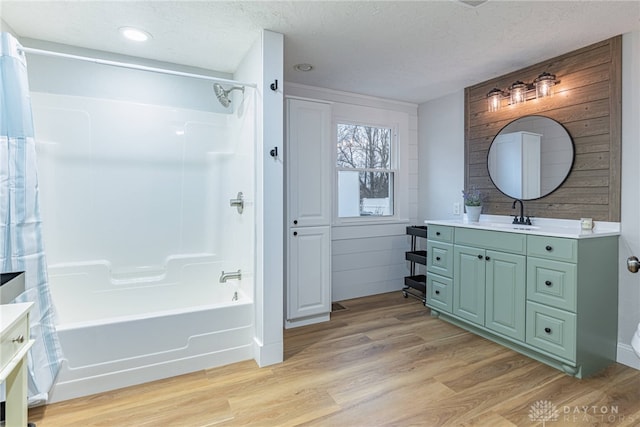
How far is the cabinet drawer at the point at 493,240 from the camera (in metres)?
2.42

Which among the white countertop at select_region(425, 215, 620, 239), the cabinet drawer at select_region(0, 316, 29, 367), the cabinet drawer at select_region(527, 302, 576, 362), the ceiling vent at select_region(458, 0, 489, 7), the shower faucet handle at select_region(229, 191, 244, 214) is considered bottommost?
the cabinet drawer at select_region(527, 302, 576, 362)

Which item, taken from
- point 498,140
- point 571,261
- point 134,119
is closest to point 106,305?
point 134,119

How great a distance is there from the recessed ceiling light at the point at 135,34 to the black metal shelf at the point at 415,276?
3.04 m

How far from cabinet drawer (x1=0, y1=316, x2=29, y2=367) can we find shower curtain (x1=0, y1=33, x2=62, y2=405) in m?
0.71

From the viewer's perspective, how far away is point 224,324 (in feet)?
7.60

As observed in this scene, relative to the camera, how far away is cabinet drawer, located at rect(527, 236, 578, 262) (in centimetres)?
211

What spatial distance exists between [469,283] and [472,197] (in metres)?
0.91

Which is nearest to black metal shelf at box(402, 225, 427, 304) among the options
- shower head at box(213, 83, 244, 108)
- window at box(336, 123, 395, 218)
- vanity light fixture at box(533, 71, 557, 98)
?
window at box(336, 123, 395, 218)

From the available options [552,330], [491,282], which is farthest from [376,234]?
[552,330]

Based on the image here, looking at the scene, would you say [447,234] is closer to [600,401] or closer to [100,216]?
[600,401]

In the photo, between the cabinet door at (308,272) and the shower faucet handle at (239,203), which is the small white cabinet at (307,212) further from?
the shower faucet handle at (239,203)

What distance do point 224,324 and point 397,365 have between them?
124 centimetres

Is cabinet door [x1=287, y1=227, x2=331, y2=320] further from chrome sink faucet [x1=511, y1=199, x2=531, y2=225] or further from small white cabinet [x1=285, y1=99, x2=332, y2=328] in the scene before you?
chrome sink faucet [x1=511, y1=199, x2=531, y2=225]

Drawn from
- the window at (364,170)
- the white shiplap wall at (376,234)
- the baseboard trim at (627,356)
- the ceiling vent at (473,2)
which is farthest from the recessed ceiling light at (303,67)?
the baseboard trim at (627,356)
